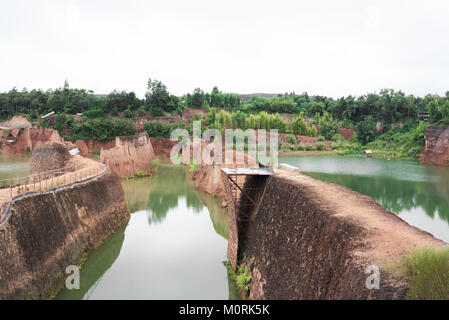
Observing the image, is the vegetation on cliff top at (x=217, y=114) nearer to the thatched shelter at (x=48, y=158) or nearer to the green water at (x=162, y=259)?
the thatched shelter at (x=48, y=158)

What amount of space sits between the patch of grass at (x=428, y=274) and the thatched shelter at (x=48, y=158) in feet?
64.9

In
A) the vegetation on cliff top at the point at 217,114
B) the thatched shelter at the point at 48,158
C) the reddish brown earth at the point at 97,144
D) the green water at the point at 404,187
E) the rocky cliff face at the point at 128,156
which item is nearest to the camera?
the green water at the point at 404,187

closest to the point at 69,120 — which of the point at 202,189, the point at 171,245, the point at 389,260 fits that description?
the point at 202,189

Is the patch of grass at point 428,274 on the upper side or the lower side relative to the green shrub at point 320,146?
upper

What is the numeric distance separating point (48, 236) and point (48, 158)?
491 inches

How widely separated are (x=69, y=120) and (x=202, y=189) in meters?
32.5

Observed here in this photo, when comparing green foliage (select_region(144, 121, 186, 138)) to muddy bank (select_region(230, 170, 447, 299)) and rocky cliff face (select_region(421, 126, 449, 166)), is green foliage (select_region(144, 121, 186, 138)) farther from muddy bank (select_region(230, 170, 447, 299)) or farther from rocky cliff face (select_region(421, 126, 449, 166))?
muddy bank (select_region(230, 170, 447, 299))

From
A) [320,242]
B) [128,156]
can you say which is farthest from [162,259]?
[128,156]

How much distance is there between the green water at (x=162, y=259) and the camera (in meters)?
10.6

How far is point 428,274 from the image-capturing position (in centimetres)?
498

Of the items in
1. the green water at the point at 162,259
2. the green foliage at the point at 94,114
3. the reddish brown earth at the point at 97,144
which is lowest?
the green water at the point at 162,259

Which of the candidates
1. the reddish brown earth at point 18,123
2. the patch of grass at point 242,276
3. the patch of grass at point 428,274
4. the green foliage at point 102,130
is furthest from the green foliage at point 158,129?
the patch of grass at point 428,274

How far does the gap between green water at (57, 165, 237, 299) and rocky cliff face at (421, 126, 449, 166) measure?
2724cm

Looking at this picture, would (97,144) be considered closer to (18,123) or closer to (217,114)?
(18,123)
